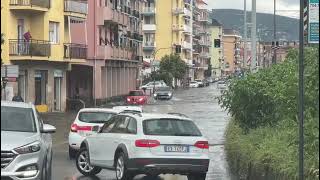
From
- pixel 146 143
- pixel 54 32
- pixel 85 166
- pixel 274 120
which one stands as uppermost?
pixel 54 32

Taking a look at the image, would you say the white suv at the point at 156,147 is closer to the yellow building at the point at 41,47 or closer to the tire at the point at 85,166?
the tire at the point at 85,166

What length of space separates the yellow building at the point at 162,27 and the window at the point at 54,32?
235 ft

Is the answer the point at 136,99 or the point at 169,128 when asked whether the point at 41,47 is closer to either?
the point at 136,99

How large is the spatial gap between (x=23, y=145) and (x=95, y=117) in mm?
10471

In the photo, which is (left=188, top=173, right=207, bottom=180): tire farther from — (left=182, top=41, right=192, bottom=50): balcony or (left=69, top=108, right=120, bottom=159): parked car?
(left=182, top=41, right=192, bottom=50): balcony

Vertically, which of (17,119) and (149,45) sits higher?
(149,45)

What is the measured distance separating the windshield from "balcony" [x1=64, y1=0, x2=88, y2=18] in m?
42.2

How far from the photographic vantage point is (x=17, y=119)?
13.0 meters

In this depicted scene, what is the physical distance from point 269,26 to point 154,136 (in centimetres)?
5010

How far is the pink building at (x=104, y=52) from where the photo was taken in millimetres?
65312

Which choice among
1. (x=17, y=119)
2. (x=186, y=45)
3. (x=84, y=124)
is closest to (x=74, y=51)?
(x=84, y=124)

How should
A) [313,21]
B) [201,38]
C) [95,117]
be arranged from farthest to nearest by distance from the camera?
[201,38] < [95,117] < [313,21]

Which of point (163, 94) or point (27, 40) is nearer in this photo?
point (27, 40)

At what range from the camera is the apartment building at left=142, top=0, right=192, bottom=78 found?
5167 inches
